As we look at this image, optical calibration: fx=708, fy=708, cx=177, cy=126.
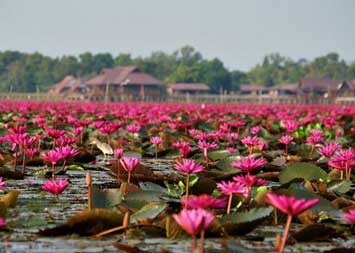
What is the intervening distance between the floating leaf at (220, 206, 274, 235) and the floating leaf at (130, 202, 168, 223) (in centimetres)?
24

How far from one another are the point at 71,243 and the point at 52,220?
1.68 ft

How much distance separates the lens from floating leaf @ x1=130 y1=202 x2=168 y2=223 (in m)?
2.65

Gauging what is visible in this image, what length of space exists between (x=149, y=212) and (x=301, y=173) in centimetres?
144

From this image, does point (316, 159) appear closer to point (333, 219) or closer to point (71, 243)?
point (333, 219)

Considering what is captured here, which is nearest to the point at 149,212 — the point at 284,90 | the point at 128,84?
the point at 128,84

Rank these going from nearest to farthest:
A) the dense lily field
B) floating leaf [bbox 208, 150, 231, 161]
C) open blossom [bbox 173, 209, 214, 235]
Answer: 1. open blossom [bbox 173, 209, 214, 235]
2. the dense lily field
3. floating leaf [bbox 208, 150, 231, 161]

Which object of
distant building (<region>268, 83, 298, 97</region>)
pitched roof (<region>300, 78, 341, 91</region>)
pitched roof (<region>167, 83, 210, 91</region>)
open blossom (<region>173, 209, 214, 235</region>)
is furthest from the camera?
distant building (<region>268, 83, 298, 97</region>)

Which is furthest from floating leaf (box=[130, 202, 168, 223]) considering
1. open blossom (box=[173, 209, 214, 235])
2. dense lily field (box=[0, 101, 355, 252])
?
open blossom (box=[173, 209, 214, 235])

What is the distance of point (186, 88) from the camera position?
3307 inches

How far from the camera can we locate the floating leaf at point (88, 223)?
2.51 meters

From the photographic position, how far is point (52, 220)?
2924 millimetres

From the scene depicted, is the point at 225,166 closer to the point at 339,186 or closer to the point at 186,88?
the point at 339,186

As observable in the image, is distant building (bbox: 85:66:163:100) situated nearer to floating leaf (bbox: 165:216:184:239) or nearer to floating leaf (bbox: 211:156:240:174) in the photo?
floating leaf (bbox: 211:156:240:174)

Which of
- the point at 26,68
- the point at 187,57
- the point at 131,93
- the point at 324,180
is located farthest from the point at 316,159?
the point at 187,57
